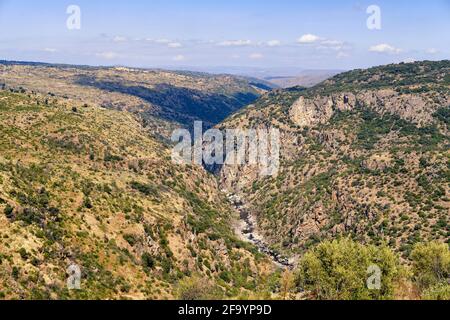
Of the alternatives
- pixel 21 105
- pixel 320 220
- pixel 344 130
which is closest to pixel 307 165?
pixel 344 130

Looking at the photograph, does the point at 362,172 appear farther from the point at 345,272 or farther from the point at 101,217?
the point at 345,272
